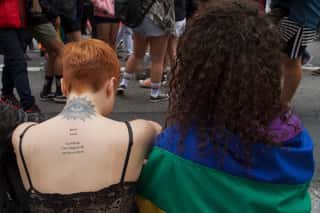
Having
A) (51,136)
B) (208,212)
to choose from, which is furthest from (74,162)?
(208,212)

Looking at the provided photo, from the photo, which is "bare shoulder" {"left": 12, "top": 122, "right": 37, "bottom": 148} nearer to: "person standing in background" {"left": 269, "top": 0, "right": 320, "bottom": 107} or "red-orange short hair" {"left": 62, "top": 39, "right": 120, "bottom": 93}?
"red-orange short hair" {"left": 62, "top": 39, "right": 120, "bottom": 93}

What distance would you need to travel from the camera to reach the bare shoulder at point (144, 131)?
178 cm

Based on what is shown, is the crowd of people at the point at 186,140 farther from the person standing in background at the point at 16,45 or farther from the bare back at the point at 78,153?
the person standing in background at the point at 16,45

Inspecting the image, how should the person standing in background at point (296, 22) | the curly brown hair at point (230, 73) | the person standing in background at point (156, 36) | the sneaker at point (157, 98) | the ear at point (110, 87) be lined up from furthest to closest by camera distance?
1. the sneaker at point (157, 98)
2. the person standing in background at point (156, 36)
3. the person standing in background at point (296, 22)
4. the ear at point (110, 87)
5. the curly brown hair at point (230, 73)

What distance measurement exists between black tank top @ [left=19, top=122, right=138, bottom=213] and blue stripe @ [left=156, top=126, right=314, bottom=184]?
8.2 inches

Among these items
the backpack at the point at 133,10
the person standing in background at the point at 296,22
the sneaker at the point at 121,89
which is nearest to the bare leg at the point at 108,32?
the sneaker at the point at 121,89

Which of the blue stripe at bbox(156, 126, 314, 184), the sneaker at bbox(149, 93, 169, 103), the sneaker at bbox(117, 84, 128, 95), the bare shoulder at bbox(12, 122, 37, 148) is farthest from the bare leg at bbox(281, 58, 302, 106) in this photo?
the bare shoulder at bbox(12, 122, 37, 148)

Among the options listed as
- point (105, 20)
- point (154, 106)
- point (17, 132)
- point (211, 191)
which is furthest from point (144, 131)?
point (105, 20)

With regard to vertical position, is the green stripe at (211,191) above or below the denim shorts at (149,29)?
above

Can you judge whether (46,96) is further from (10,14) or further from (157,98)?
(10,14)

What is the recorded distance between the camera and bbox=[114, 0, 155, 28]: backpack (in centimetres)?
472

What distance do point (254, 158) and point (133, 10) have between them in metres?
3.29

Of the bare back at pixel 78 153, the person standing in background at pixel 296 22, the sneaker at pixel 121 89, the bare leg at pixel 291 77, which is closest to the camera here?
the bare back at pixel 78 153

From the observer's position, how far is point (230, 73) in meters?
1.60
